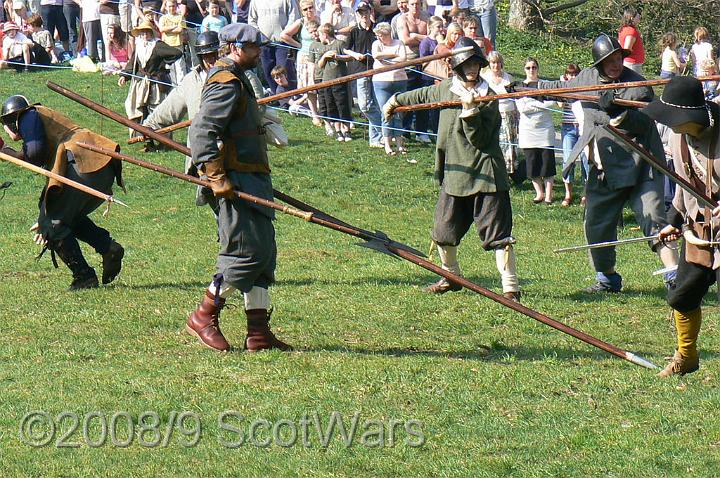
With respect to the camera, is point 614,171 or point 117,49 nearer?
point 614,171

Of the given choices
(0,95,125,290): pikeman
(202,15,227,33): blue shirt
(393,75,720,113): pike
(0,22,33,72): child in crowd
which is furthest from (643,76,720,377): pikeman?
(0,22,33,72): child in crowd

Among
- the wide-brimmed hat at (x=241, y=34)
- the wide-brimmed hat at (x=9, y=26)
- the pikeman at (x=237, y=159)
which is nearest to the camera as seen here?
the pikeman at (x=237, y=159)

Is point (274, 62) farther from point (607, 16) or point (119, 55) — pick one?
point (607, 16)

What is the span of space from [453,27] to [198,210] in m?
4.04

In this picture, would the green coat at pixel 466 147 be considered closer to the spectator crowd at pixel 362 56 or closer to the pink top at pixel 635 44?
the spectator crowd at pixel 362 56

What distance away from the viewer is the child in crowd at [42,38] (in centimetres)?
2281

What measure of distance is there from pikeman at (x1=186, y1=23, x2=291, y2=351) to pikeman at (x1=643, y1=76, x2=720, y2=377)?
8.66 ft

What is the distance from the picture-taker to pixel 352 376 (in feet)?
24.5

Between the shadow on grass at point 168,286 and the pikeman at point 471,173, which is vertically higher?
the pikeman at point 471,173

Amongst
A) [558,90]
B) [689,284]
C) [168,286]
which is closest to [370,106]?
[168,286]

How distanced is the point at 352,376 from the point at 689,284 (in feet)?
7.10

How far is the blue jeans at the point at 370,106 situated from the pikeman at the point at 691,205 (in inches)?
387

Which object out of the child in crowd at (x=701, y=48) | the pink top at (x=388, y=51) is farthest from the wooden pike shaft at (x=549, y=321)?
the child in crowd at (x=701, y=48)

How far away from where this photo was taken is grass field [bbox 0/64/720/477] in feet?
20.0
